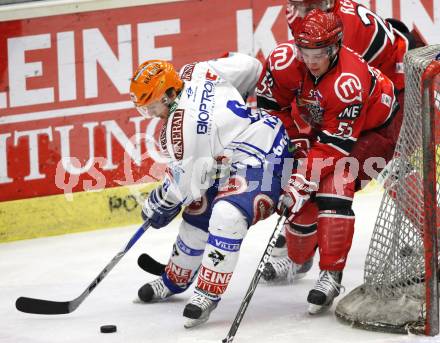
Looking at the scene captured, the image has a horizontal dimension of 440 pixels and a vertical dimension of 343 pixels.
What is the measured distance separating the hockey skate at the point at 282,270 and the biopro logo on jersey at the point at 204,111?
0.82 metres

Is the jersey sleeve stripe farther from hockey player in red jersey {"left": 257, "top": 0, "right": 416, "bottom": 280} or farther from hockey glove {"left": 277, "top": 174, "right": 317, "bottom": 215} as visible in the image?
hockey player in red jersey {"left": 257, "top": 0, "right": 416, "bottom": 280}

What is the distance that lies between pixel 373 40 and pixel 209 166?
958 mm

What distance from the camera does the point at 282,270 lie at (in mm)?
4578

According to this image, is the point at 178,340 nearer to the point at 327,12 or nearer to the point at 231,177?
the point at 231,177

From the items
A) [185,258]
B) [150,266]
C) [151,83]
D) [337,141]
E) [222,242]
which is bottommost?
[150,266]

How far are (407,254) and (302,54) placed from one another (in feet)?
2.64

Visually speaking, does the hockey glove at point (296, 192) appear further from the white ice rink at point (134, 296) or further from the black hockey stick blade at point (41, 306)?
the black hockey stick blade at point (41, 306)

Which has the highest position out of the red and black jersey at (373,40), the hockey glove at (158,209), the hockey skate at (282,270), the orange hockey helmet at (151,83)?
the red and black jersey at (373,40)

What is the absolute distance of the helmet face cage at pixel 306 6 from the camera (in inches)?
171

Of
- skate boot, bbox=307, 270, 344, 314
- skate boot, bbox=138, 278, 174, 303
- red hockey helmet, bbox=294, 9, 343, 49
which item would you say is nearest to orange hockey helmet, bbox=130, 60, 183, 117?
red hockey helmet, bbox=294, 9, 343, 49

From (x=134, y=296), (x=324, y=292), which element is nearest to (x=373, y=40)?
(x=324, y=292)

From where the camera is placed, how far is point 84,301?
14.7ft

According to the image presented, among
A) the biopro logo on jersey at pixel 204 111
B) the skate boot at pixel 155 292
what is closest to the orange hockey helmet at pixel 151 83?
the biopro logo on jersey at pixel 204 111

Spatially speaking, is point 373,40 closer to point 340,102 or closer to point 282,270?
point 340,102
